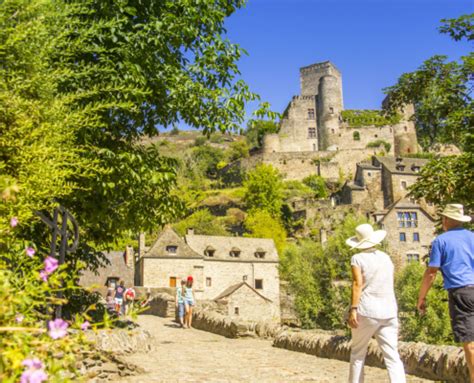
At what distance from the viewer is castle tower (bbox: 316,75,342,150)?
93.6m

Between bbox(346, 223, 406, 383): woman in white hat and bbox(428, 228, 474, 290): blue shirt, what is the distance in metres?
0.58

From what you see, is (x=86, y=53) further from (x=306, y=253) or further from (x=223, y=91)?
(x=306, y=253)

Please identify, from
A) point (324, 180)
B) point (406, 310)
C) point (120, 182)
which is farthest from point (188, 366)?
point (324, 180)

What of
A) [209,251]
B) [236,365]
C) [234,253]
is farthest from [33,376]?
[234,253]

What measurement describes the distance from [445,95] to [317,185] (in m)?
70.1

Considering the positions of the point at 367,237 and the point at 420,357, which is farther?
the point at 420,357

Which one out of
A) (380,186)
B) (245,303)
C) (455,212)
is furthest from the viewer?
(380,186)

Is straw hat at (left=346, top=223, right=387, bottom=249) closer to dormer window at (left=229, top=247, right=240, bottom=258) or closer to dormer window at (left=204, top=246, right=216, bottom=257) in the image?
dormer window at (left=204, top=246, right=216, bottom=257)

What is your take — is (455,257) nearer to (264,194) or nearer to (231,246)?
(231,246)

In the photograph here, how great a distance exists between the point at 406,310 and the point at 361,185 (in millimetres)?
36231

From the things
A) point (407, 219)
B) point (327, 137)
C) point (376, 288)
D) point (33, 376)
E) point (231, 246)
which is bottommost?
point (33, 376)

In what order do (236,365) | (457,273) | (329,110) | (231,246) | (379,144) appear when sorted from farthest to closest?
(329,110) < (379,144) < (231,246) < (236,365) < (457,273)

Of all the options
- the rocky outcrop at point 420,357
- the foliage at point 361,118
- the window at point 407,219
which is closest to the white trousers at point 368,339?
the rocky outcrop at point 420,357

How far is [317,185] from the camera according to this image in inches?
3199
